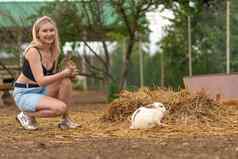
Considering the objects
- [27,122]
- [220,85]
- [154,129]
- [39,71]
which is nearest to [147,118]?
[154,129]

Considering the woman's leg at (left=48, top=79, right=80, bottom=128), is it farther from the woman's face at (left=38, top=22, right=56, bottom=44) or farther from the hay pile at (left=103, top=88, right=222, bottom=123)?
the hay pile at (left=103, top=88, right=222, bottom=123)

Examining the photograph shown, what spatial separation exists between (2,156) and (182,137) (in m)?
1.70

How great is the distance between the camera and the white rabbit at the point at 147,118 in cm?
630

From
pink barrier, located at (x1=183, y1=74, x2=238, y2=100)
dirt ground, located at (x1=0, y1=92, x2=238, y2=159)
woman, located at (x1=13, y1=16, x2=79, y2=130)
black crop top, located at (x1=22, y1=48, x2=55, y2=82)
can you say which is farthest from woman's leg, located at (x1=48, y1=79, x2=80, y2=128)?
pink barrier, located at (x1=183, y1=74, x2=238, y2=100)

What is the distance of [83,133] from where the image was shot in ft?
20.4

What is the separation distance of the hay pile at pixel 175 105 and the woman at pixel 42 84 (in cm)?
63

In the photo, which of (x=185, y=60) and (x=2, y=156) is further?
(x=185, y=60)

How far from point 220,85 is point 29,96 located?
3.84m

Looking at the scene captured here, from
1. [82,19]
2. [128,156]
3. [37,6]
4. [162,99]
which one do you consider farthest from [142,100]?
[37,6]

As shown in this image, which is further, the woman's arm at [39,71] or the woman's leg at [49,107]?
the woman's leg at [49,107]

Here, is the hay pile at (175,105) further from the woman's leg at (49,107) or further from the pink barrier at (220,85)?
the pink barrier at (220,85)

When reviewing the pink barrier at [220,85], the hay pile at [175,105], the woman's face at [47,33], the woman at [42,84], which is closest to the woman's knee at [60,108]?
the woman at [42,84]

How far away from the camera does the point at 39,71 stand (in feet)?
20.7

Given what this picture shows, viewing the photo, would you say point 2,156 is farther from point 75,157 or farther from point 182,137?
point 182,137
